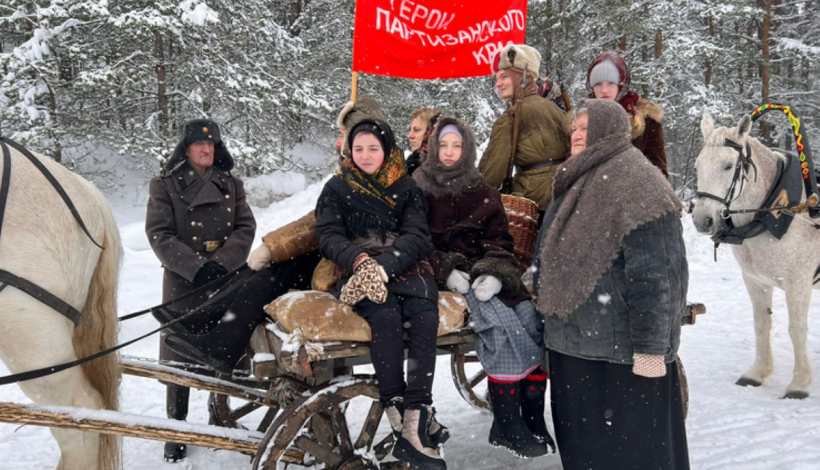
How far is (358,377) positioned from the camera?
2.80 m

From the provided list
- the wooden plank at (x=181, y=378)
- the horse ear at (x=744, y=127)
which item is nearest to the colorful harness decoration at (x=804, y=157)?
the horse ear at (x=744, y=127)

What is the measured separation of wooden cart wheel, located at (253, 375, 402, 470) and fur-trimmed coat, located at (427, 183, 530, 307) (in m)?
0.85

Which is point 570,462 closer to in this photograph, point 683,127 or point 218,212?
point 218,212

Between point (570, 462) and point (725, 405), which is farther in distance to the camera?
point (725, 405)

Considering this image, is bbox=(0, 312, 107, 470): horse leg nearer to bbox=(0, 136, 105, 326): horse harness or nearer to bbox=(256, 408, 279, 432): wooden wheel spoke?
bbox=(0, 136, 105, 326): horse harness

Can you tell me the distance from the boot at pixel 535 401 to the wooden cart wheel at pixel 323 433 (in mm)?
832

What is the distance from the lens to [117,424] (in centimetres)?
238

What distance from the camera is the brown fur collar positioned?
369 centimetres

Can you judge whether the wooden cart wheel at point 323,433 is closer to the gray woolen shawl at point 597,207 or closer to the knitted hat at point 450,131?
the gray woolen shawl at point 597,207

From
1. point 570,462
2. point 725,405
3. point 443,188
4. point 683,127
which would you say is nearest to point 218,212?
point 443,188

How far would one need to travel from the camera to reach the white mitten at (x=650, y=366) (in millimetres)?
2406

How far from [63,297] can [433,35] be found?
12.1 ft

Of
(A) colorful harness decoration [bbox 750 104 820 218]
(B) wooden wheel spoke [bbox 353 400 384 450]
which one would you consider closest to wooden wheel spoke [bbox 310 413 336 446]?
(B) wooden wheel spoke [bbox 353 400 384 450]

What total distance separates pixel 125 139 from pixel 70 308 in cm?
982
